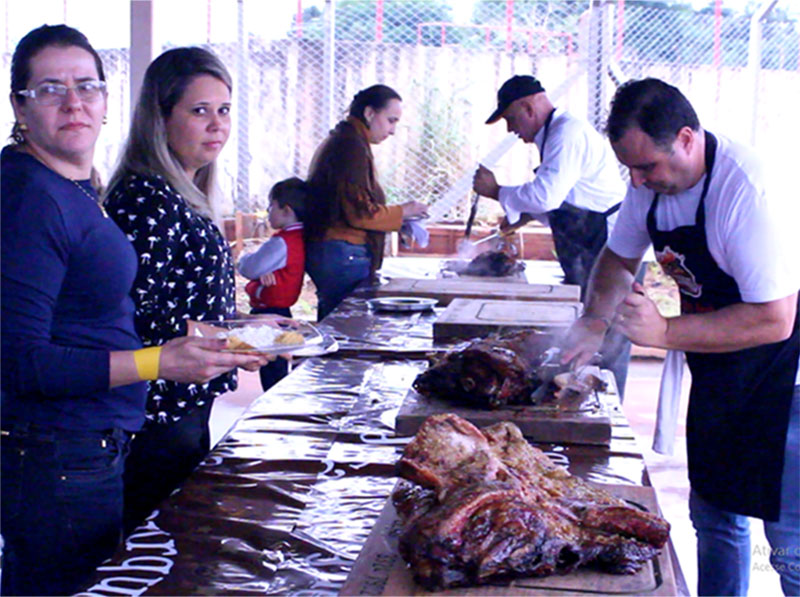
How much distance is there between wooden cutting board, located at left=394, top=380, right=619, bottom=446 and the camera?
2.51 metres

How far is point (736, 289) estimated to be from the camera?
2.83 meters

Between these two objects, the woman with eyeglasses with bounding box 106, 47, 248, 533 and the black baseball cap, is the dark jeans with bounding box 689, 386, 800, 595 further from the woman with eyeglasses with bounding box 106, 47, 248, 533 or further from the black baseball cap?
the black baseball cap

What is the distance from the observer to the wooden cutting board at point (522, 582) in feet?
5.04

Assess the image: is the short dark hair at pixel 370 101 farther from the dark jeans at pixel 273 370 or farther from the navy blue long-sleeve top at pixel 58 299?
the navy blue long-sleeve top at pixel 58 299

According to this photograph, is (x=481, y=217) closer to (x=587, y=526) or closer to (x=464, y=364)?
(x=464, y=364)

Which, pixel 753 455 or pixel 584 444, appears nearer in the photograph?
pixel 584 444

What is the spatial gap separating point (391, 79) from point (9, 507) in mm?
7504

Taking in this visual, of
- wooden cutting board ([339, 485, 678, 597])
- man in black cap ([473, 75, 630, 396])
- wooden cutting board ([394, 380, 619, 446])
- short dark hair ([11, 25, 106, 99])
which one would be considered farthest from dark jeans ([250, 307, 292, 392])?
wooden cutting board ([339, 485, 678, 597])

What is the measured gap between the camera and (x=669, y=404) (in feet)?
11.3

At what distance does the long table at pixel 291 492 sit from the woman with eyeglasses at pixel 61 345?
27 centimetres

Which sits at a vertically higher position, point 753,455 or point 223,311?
point 223,311

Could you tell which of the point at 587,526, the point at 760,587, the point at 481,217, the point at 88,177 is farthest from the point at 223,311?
the point at 481,217

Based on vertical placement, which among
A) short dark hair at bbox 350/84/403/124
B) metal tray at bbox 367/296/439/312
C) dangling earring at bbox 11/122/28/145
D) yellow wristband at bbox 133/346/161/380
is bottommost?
metal tray at bbox 367/296/439/312

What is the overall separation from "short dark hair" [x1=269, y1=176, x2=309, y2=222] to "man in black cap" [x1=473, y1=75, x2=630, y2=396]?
1.27m
